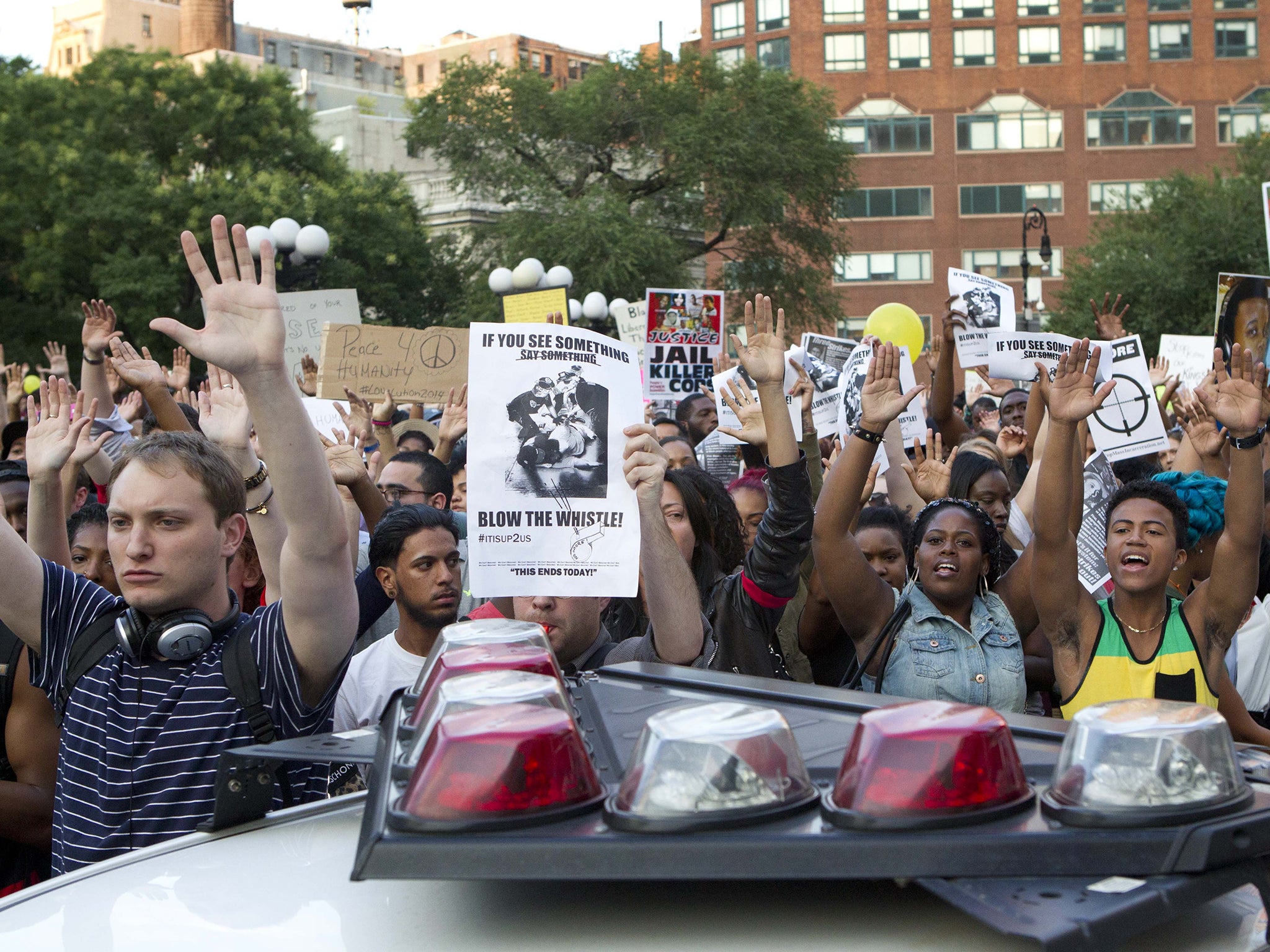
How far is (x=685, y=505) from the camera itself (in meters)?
4.69

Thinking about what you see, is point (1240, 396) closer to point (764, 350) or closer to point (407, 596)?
point (764, 350)

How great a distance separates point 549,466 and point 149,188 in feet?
102

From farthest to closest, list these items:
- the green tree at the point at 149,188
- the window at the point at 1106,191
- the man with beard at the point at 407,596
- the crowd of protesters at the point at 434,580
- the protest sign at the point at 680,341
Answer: the window at the point at 1106,191, the green tree at the point at 149,188, the protest sign at the point at 680,341, the man with beard at the point at 407,596, the crowd of protesters at the point at 434,580

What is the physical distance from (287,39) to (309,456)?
9341 cm

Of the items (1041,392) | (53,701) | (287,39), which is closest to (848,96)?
(287,39)

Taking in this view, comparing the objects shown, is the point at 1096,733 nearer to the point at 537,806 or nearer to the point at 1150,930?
the point at 1150,930

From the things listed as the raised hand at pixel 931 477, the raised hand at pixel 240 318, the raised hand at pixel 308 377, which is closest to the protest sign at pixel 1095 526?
the raised hand at pixel 931 477

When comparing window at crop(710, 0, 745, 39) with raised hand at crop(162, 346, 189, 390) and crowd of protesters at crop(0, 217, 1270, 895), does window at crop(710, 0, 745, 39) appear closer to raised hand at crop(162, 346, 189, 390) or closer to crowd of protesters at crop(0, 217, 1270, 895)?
raised hand at crop(162, 346, 189, 390)

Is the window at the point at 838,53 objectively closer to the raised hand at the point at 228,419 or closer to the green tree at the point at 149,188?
the green tree at the point at 149,188

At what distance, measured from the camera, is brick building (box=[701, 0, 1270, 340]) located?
58.7 meters

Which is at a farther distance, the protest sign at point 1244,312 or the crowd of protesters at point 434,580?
the protest sign at point 1244,312

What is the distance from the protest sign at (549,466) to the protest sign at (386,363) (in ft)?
14.0

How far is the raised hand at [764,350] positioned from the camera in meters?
4.22

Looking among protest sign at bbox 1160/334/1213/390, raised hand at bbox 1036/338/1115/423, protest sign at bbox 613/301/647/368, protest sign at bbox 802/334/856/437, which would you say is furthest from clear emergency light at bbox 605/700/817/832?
protest sign at bbox 613/301/647/368
